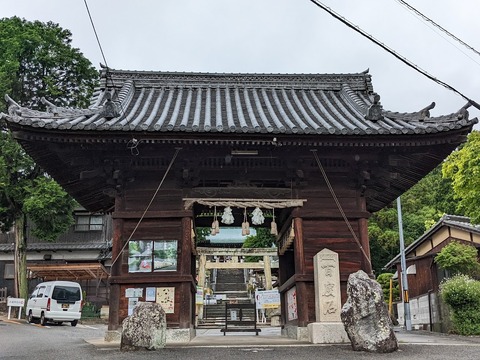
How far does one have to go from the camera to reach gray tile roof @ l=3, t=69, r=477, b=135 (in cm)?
1070

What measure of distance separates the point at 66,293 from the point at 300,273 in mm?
17017

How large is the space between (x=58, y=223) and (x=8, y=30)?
11.4m

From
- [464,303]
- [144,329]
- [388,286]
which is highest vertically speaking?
[388,286]

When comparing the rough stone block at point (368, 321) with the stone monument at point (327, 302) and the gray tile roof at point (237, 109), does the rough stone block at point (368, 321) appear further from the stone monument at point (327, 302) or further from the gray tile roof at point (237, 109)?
the gray tile roof at point (237, 109)

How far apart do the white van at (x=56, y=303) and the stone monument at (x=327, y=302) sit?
55.9ft

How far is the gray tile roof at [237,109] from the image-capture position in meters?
10.7

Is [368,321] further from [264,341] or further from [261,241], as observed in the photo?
[261,241]

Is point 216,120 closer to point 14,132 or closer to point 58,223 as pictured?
point 14,132

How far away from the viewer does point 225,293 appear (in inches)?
1598

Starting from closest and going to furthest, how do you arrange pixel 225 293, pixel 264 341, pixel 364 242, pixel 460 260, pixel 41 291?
pixel 364 242
pixel 264 341
pixel 460 260
pixel 41 291
pixel 225 293

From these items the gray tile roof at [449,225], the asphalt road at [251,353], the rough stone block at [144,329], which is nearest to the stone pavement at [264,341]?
the asphalt road at [251,353]

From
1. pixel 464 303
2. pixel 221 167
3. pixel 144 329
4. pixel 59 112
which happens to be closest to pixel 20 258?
pixel 59 112

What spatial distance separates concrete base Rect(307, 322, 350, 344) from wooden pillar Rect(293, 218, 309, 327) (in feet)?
1.78

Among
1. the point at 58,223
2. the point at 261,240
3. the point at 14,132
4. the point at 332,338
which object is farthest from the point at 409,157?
the point at 261,240
